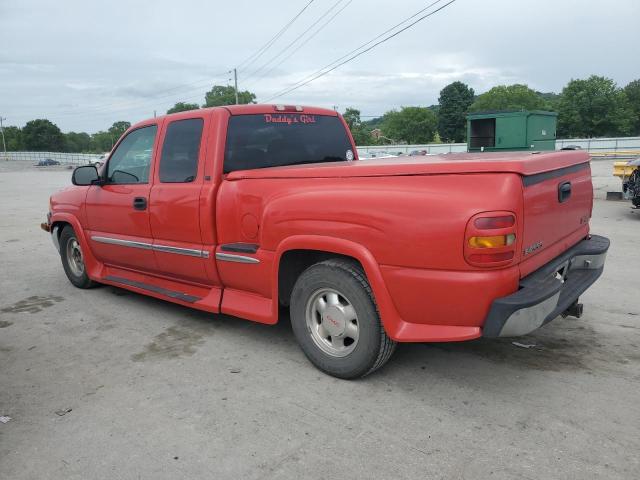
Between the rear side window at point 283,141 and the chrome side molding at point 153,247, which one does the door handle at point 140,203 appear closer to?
the chrome side molding at point 153,247

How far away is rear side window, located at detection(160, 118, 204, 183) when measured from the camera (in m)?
4.31

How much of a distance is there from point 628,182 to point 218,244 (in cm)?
971

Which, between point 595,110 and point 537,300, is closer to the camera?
point 537,300

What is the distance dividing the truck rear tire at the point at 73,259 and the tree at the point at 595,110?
8654 cm

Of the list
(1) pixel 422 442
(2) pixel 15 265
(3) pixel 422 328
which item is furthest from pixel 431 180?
(2) pixel 15 265

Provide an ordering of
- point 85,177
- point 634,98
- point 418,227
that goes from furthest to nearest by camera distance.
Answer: point 634,98, point 85,177, point 418,227

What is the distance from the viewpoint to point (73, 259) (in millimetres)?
6180

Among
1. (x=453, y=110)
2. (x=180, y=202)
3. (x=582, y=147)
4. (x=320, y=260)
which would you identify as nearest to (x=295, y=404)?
(x=320, y=260)

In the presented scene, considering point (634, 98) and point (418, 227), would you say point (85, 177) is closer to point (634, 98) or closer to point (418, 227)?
point (418, 227)

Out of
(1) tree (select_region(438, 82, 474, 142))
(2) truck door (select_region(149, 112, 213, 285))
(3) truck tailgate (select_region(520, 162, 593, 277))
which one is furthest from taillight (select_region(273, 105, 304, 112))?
(1) tree (select_region(438, 82, 474, 142))

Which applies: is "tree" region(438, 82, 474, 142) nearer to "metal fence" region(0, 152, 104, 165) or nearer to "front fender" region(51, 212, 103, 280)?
"metal fence" region(0, 152, 104, 165)

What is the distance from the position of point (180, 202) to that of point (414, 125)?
10706 centimetres

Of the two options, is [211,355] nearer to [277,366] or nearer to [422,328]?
[277,366]

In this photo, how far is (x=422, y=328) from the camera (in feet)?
10.1
